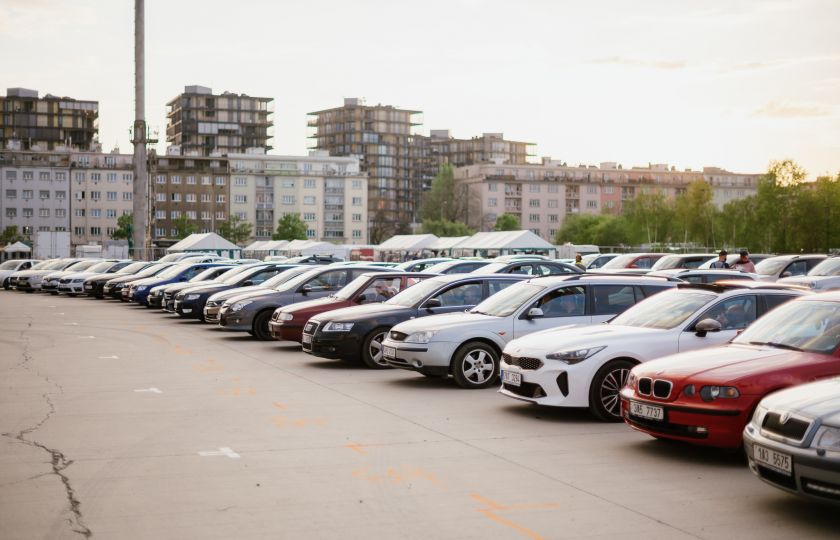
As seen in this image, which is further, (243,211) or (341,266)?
(243,211)

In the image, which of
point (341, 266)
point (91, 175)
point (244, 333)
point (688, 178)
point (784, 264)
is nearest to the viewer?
point (341, 266)

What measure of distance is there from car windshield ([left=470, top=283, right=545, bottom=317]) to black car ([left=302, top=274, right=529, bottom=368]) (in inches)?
60.7

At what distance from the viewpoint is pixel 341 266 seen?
22.6 meters

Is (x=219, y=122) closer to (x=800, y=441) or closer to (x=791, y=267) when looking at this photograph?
(x=791, y=267)

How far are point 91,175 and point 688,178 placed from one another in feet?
336

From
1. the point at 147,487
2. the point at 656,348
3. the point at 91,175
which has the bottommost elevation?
the point at 147,487

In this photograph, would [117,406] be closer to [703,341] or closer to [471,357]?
[471,357]

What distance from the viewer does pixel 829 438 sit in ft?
21.8

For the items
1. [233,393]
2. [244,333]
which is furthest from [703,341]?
[244,333]

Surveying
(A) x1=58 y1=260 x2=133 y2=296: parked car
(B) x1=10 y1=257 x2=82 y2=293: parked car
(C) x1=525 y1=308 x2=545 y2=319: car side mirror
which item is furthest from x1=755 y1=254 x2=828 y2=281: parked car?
(B) x1=10 y1=257 x2=82 y2=293: parked car

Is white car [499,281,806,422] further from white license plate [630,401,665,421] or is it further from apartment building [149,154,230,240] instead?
apartment building [149,154,230,240]

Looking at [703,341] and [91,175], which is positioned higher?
[91,175]

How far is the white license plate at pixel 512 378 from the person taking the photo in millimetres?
11633

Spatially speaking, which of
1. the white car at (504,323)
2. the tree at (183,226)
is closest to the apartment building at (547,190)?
the tree at (183,226)
